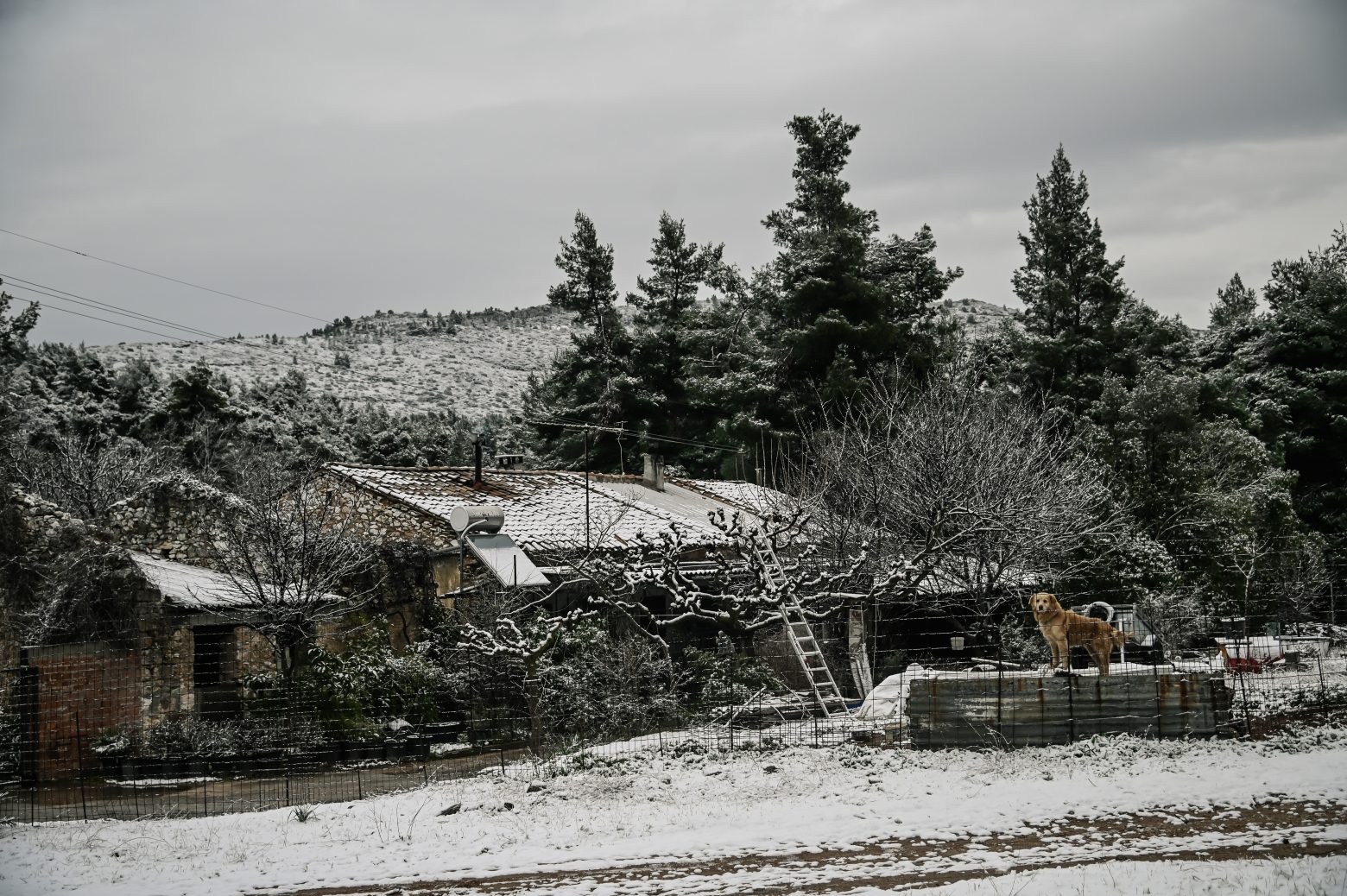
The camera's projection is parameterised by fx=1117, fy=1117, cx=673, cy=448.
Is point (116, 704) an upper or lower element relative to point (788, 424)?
lower

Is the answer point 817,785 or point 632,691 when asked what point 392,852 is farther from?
point 632,691

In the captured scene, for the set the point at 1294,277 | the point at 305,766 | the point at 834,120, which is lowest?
the point at 305,766

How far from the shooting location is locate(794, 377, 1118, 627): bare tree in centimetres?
1786

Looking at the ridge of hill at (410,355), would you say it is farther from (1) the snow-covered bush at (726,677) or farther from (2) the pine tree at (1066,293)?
(1) the snow-covered bush at (726,677)

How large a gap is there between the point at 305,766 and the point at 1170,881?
946 centimetres

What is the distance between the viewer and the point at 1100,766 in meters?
9.77

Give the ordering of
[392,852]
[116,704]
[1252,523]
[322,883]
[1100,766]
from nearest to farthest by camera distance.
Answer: [322,883] → [392,852] → [1100,766] → [116,704] → [1252,523]

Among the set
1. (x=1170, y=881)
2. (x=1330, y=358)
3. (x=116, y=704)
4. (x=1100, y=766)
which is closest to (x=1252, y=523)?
(x=1330, y=358)

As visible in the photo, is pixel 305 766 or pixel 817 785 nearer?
pixel 817 785

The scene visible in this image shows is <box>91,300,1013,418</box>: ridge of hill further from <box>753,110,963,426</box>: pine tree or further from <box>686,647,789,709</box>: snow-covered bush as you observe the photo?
<box>686,647,789,709</box>: snow-covered bush

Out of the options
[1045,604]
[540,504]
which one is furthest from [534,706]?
[540,504]

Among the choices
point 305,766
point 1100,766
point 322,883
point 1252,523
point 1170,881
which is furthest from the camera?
point 1252,523

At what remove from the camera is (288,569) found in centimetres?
1691

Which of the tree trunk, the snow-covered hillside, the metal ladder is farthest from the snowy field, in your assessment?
the snow-covered hillside
